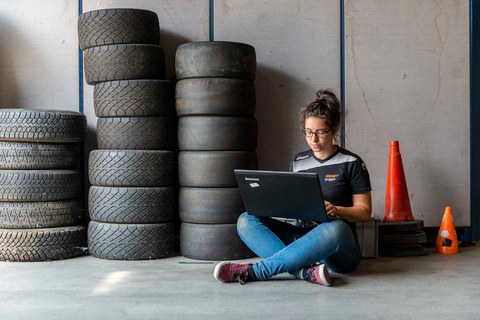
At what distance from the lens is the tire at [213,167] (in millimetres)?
3930

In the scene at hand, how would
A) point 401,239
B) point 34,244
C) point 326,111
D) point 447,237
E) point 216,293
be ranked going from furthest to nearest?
point 447,237 → point 401,239 → point 34,244 → point 326,111 → point 216,293

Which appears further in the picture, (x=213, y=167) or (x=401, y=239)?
(x=401, y=239)

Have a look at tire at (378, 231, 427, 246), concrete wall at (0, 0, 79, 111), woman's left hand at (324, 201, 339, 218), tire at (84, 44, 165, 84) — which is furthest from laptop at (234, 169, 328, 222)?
concrete wall at (0, 0, 79, 111)

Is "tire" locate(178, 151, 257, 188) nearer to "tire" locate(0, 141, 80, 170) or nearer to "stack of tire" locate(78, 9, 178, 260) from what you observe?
"stack of tire" locate(78, 9, 178, 260)

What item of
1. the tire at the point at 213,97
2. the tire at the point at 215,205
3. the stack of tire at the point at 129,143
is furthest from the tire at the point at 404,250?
Answer: the stack of tire at the point at 129,143

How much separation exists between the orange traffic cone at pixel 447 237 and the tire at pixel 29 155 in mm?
2747

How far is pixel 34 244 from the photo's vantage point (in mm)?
3883

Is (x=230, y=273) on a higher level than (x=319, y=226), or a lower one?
lower

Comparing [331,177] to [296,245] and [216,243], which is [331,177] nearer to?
[296,245]

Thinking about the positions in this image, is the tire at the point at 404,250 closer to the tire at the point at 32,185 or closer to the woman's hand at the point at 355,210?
the woman's hand at the point at 355,210

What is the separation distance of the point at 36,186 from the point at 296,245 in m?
1.89

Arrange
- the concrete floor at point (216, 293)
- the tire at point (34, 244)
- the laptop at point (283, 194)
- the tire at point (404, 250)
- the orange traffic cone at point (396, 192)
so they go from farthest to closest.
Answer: the orange traffic cone at point (396, 192)
the tire at point (404, 250)
the tire at point (34, 244)
the laptop at point (283, 194)
the concrete floor at point (216, 293)

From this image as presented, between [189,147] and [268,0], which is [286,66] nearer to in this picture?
[268,0]

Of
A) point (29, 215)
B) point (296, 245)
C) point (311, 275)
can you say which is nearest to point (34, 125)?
point (29, 215)
